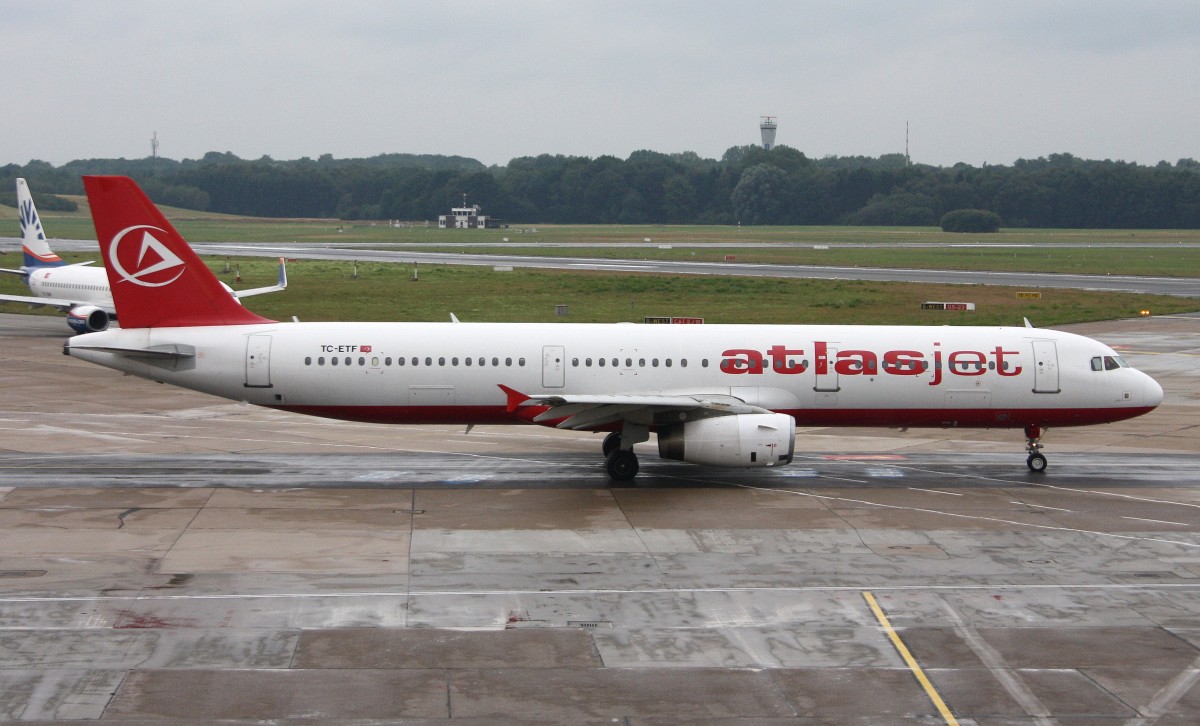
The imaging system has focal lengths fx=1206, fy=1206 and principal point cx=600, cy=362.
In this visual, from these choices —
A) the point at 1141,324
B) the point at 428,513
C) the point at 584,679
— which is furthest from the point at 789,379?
the point at 1141,324

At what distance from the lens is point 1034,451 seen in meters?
30.2

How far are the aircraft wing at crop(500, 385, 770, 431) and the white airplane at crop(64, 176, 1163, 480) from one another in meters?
0.15

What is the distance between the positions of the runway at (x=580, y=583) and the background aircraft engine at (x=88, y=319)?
19.0 meters

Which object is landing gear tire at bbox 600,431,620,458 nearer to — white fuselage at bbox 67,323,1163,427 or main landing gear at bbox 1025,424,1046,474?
white fuselage at bbox 67,323,1163,427

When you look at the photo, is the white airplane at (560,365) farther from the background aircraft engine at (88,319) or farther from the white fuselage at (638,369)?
the background aircraft engine at (88,319)

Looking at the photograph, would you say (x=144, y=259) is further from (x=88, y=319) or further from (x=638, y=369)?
(x=88, y=319)

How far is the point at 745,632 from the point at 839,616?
68.2 inches

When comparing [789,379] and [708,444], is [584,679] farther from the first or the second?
[789,379]

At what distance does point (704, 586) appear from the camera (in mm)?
Result: 19906

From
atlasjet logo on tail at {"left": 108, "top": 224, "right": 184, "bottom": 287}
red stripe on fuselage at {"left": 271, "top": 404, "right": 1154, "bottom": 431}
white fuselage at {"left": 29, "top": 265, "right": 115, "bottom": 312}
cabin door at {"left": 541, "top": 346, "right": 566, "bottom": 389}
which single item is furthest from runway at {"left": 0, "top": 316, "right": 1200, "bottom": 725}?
white fuselage at {"left": 29, "top": 265, "right": 115, "bottom": 312}

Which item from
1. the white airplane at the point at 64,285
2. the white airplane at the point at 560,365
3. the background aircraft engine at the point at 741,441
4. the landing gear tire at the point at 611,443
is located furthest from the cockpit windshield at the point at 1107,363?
the white airplane at the point at 64,285

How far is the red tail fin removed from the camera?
1110 inches

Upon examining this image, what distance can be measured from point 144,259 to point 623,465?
1229cm

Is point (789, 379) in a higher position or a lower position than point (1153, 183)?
lower
